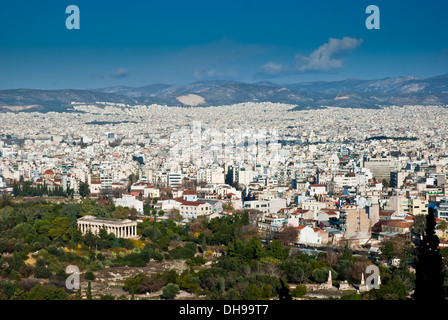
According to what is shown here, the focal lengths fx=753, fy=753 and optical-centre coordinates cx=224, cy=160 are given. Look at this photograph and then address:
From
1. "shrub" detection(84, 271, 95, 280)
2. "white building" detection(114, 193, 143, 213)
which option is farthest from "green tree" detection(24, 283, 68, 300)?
"white building" detection(114, 193, 143, 213)

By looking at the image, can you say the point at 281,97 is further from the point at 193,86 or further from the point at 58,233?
the point at 58,233

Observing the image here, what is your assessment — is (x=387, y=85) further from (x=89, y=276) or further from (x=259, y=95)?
(x=89, y=276)

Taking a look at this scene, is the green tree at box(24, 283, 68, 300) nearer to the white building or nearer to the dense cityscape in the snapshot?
the dense cityscape

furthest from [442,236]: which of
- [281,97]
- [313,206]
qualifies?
[281,97]

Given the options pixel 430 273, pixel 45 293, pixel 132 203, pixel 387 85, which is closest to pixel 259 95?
pixel 387 85

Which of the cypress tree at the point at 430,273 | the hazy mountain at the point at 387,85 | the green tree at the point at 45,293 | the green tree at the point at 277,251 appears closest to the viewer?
the cypress tree at the point at 430,273

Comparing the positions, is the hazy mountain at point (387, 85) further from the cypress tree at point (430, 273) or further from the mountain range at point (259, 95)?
the cypress tree at point (430, 273)

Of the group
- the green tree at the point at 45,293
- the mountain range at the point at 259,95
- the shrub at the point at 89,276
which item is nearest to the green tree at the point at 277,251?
the shrub at the point at 89,276
